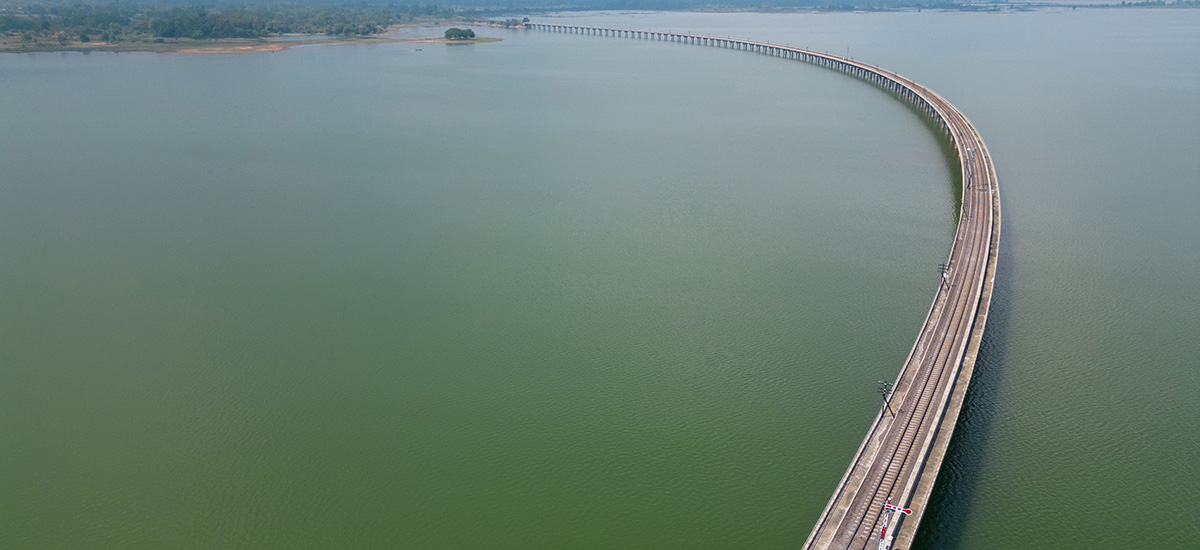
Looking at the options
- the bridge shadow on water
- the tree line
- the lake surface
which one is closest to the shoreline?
the tree line

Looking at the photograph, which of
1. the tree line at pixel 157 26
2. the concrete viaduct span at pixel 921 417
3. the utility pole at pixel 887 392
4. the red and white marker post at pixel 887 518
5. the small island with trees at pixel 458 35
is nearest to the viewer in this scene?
the red and white marker post at pixel 887 518

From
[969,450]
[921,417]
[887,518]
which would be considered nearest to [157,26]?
[921,417]

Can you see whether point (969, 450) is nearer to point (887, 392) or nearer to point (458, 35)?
point (887, 392)

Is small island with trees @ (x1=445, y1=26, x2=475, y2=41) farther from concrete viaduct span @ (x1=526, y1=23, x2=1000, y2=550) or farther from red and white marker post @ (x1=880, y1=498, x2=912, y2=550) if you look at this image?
red and white marker post @ (x1=880, y1=498, x2=912, y2=550)

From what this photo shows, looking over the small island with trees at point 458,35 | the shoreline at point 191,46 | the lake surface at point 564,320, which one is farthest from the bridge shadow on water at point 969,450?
the small island with trees at point 458,35

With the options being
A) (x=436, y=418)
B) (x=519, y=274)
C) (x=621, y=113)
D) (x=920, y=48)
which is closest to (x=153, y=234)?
(x=519, y=274)

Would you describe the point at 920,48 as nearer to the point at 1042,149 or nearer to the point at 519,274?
the point at 1042,149

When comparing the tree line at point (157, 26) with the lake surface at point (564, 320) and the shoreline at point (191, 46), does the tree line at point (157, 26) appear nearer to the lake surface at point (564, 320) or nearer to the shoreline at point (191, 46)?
the shoreline at point (191, 46)
